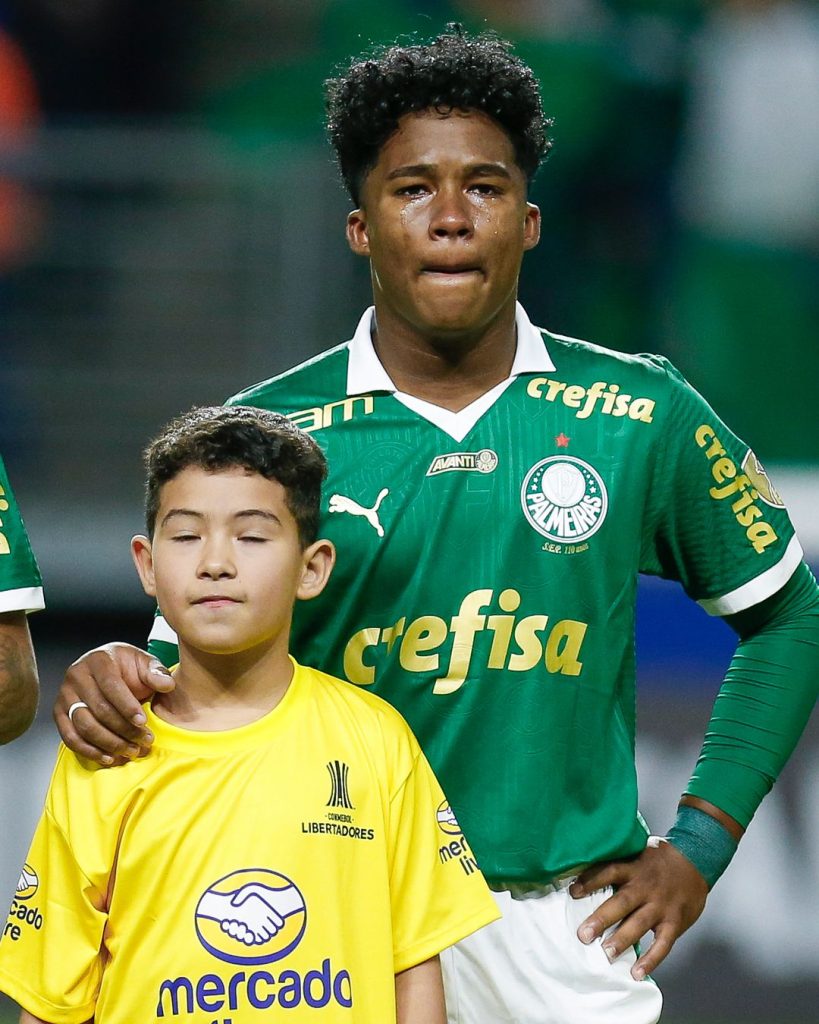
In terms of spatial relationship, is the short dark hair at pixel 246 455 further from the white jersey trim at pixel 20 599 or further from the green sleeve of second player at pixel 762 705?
the green sleeve of second player at pixel 762 705

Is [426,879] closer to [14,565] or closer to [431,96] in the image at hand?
[14,565]

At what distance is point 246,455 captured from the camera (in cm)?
228

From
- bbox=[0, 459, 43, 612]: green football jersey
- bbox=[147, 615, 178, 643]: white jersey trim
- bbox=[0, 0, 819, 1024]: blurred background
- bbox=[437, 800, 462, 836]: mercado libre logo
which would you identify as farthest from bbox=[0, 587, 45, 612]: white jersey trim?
bbox=[0, 0, 819, 1024]: blurred background

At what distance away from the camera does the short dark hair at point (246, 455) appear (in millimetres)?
2273

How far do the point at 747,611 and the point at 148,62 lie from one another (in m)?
4.40

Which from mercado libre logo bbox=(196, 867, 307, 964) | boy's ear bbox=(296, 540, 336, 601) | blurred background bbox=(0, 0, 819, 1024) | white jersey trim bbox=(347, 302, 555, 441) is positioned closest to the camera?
mercado libre logo bbox=(196, 867, 307, 964)

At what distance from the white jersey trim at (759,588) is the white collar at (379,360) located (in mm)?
428

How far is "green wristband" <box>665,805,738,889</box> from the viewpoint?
2537 millimetres

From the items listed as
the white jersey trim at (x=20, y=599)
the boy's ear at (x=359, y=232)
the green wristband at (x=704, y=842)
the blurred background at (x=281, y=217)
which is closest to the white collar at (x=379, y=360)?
the boy's ear at (x=359, y=232)

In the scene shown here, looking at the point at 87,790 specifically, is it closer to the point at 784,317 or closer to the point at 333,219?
the point at 333,219

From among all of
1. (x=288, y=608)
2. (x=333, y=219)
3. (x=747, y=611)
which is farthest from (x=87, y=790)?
(x=333, y=219)

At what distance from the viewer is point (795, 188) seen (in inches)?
254

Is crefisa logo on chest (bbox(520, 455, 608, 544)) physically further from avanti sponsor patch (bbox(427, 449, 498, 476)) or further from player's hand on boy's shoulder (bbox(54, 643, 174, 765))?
player's hand on boy's shoulder (bbox(54, 643, 174, 765))

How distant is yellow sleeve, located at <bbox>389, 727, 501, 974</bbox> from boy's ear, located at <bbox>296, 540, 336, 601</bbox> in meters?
0.24
